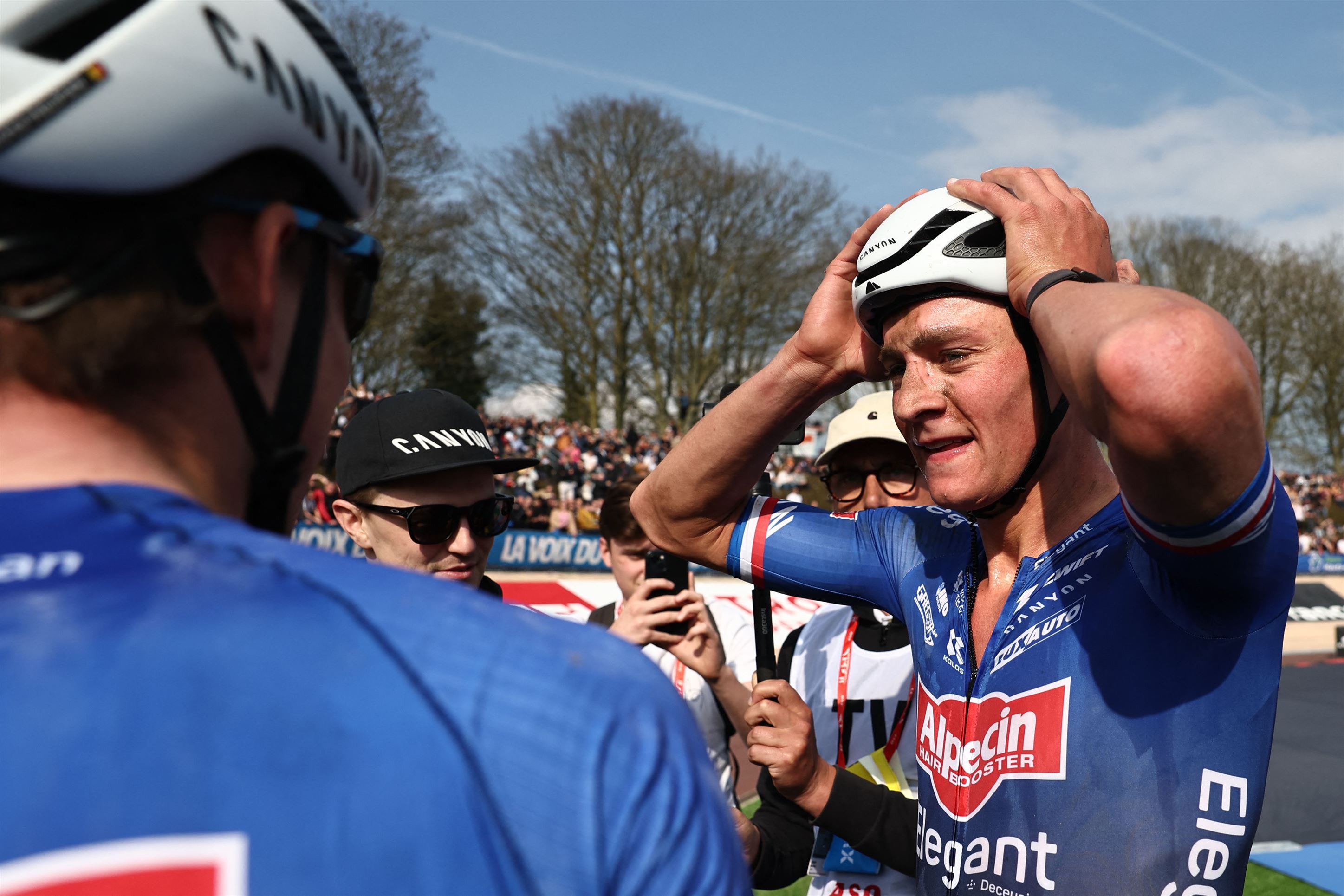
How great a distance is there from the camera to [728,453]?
9.41 feet

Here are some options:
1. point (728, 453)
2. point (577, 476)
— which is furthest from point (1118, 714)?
point (577, 476)

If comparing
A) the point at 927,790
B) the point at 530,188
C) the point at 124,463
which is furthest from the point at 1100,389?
the point at 530,188

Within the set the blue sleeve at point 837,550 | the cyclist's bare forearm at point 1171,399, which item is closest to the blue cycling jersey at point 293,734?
the cyclist's bare forearm at point 1171,399

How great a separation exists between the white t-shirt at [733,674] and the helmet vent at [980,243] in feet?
6.22

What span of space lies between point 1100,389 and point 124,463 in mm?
1426

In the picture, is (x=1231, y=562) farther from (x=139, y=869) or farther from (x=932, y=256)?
(x=139, y=869)

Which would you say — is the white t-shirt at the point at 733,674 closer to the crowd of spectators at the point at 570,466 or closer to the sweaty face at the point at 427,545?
the sweaty face at the point at 427,545

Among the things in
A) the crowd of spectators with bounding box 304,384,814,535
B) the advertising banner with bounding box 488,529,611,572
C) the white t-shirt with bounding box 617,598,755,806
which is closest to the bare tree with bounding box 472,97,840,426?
the crowd of spectators with bounding box 304,384,814,535

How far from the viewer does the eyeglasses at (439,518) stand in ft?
11.0

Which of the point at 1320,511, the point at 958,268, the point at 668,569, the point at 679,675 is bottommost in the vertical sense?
the point at 679,675

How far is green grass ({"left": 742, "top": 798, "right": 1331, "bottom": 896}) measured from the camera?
580 cm

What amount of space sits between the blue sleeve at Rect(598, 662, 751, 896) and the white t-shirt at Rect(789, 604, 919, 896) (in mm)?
2448

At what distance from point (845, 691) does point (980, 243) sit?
1.96 m

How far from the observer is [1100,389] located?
62.6 inches
